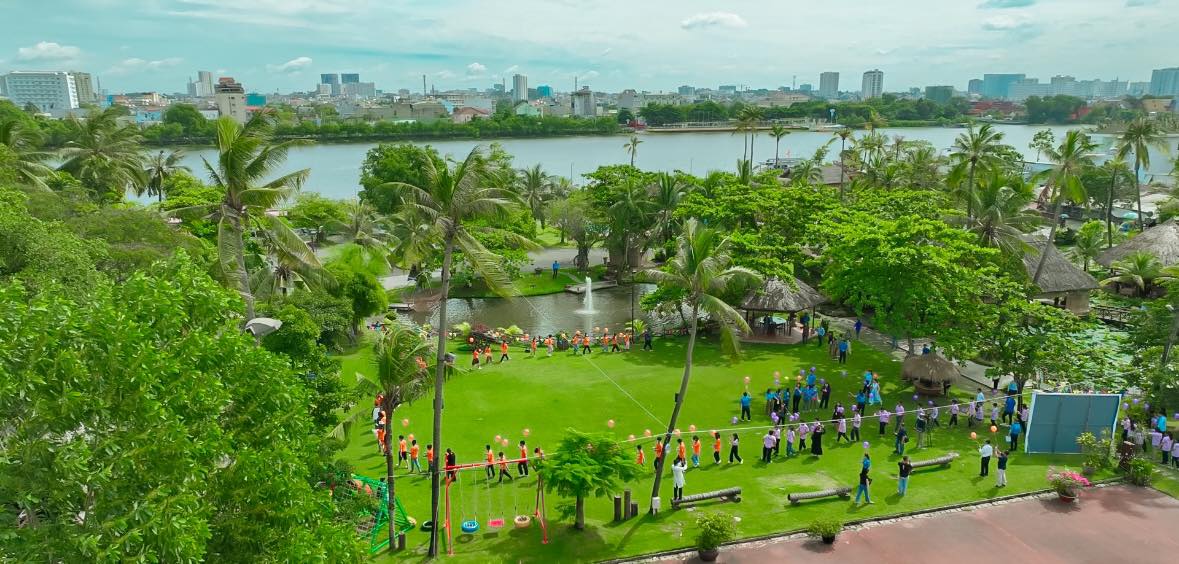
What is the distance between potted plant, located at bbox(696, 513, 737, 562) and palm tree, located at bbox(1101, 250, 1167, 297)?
100 feet

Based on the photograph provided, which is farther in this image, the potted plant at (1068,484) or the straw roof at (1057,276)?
the straw roof at (1057,276)

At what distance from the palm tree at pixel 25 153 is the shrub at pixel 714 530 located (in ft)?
87.9

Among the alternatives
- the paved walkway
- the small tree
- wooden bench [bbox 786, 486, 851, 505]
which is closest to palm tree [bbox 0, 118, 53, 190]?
the small tree

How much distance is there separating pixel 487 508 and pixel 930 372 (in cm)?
1593

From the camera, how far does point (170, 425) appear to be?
321 inches

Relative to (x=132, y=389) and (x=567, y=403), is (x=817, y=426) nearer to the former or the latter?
(x=567, y=403)

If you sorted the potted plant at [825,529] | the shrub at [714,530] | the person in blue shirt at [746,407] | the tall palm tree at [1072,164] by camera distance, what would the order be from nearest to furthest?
the shrub at [714,530] < the potted plant at [825,529] < the person in blue shirt at [746,407] < the tall palm tree at [1072,164]

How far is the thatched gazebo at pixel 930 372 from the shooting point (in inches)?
995

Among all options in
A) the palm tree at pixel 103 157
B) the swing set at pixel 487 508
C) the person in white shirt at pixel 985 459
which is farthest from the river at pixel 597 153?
the person in white shirt at pixel 985 459

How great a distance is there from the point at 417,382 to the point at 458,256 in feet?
81.8

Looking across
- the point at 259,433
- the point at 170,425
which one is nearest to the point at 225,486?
the point at 259,433

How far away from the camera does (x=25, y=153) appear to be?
119ft

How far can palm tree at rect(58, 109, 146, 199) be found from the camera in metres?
42.1

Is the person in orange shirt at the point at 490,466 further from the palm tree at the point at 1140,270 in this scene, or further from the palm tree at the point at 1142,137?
the palm tree at the point at 1142,137
